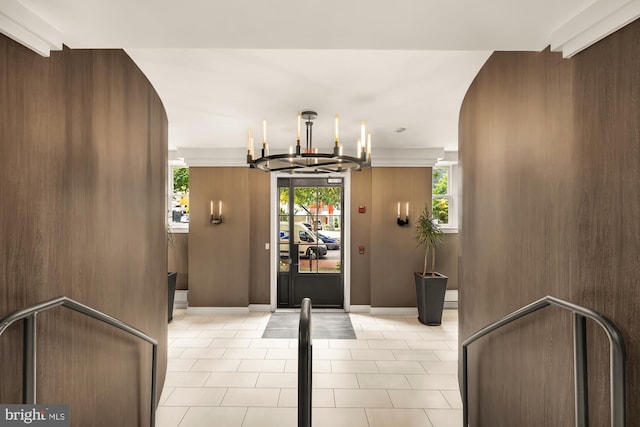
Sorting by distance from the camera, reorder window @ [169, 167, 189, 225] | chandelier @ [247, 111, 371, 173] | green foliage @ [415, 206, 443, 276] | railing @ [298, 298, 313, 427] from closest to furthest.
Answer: railing @ [298, 298, 313, 427] < chandelier @ [247, 111, 371, 173] < green foliage @ [415, 206, 443, 276] < window @ [169, 167, 189, 225]

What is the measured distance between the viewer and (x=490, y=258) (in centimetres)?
238

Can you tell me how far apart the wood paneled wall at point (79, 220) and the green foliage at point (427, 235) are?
4134 mm

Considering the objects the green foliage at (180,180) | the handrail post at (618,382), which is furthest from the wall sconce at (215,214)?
the handrail post at (618,382)

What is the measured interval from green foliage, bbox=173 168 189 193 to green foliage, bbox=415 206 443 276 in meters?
4.23

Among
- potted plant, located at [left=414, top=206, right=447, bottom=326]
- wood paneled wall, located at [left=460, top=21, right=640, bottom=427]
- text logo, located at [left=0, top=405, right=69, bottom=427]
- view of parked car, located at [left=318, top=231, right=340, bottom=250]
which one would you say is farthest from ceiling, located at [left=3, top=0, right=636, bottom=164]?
view of parked car, located at [left=318, top=231, right=340, bottom=250]

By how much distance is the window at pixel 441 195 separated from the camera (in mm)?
6852

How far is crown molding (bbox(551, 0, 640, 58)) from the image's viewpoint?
1241 mm

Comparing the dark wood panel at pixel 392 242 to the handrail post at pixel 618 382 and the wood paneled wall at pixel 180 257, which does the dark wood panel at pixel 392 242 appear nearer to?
the wood paneled wall at pixel 180 257

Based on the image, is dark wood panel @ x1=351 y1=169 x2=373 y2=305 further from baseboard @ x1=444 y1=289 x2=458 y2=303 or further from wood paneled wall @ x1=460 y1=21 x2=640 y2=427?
wood paneled wall @ x1=460 y1=21 x2=640 y2=427

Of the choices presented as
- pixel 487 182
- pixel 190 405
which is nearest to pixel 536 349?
pixel 487 182

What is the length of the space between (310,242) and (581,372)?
5162 mm

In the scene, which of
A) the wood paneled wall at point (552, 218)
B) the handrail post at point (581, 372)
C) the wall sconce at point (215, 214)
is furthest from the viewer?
the wall sconce at point (215, 214)

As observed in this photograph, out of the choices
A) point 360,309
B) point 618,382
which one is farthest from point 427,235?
point 618,382

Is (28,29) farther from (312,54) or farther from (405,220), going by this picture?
(405,220)
